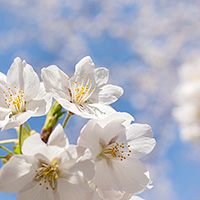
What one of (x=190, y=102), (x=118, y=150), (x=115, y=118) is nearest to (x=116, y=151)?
(x=118, y=150)

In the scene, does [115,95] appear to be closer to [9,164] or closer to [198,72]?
[9,164]

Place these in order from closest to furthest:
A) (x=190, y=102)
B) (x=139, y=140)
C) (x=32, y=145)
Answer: (x=32, y=145) < (x=139, y=140) < (x=190, y=102)

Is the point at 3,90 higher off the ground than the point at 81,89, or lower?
lower

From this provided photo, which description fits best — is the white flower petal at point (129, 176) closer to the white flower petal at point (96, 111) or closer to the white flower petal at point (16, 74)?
the white flower petal at point (96, 111)

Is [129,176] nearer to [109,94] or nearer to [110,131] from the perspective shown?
[110,131]

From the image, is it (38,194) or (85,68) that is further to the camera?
(85,68)

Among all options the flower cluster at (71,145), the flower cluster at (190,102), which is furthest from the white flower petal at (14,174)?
the flower cluster at (190,102)

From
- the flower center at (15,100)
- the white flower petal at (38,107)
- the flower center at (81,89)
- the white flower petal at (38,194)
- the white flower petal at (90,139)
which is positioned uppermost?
the flower center at (81,89)

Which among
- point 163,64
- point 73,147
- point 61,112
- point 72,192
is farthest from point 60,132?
point 163,64
